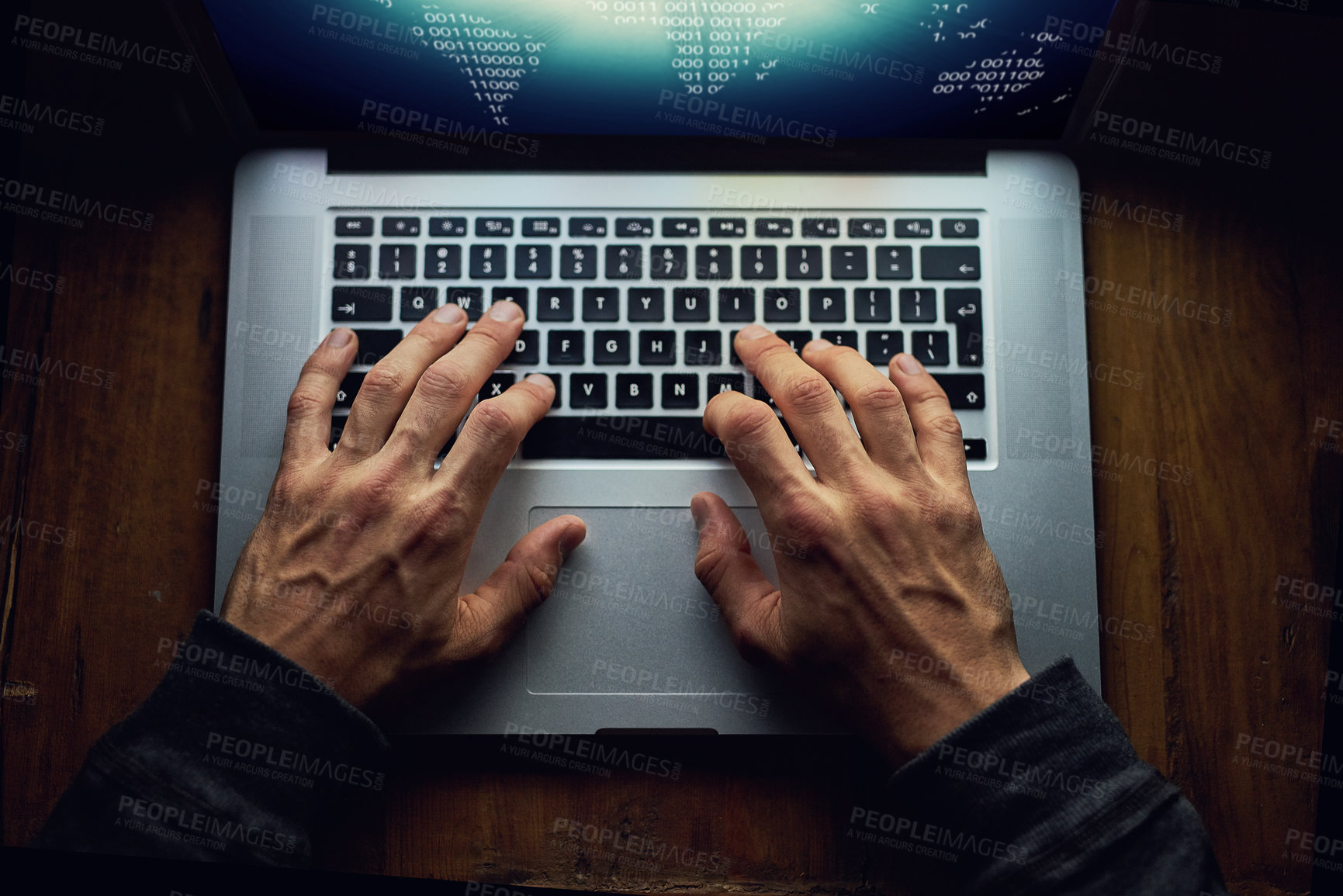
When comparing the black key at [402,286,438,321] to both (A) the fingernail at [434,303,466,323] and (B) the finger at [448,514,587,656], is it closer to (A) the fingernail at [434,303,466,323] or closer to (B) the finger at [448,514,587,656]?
(A) the fingernail at [434,303,466,323]

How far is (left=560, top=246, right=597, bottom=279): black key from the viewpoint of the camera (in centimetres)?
75

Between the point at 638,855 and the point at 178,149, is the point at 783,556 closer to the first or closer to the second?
the point at 638,855

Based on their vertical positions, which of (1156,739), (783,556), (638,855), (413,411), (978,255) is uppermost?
(978,255)

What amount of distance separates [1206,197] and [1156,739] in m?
0.55

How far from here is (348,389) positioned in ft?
2.45

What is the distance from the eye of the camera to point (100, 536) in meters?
0.78

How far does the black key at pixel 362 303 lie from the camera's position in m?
0.75

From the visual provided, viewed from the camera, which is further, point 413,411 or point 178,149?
point 178,149

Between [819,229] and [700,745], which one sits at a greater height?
[819,229]

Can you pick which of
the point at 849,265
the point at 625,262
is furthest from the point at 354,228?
the point at 849,265

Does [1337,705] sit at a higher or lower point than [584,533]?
lower

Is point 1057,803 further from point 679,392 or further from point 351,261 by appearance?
point 351,261

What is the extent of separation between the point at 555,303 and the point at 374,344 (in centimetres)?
17

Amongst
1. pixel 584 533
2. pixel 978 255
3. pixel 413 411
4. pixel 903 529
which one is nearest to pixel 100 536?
pixel 413 411
